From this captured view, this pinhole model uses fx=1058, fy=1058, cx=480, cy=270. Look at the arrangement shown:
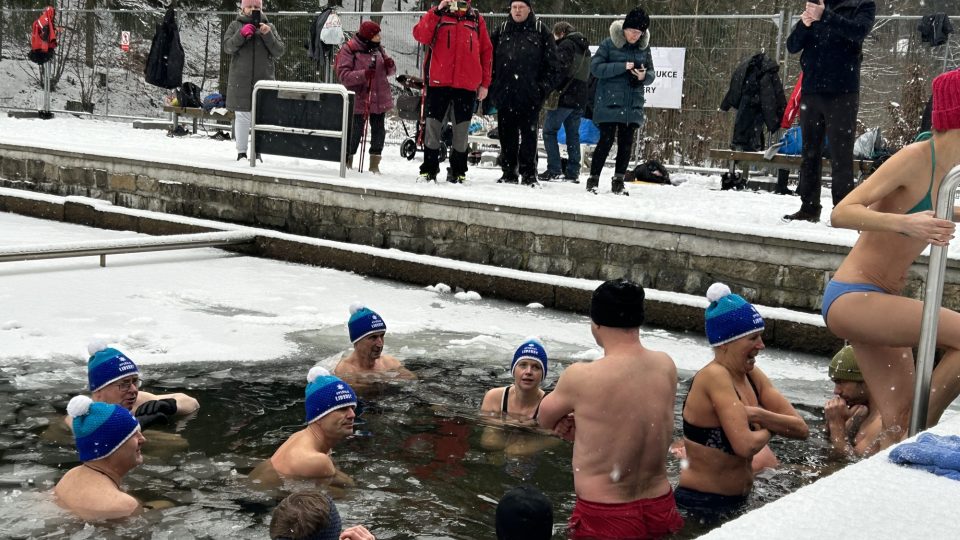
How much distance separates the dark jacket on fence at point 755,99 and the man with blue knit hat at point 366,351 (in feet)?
28.8

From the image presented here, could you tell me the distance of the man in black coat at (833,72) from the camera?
352 inches

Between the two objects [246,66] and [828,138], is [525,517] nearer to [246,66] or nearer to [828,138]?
[828,138]

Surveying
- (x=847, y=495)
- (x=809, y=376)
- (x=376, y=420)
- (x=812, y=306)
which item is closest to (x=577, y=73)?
(x=812, y=306)

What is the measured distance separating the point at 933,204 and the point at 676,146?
15.2 m

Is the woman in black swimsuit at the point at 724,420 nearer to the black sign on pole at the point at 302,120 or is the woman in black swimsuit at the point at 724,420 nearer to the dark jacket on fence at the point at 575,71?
the black sign on pole at the point at 302,120

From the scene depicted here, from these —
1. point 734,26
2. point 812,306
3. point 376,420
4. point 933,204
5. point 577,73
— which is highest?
point 734,26

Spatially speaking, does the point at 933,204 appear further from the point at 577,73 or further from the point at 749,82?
the point at 749,82

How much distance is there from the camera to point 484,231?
34.1ft

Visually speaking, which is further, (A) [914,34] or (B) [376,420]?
(A) [914,34]

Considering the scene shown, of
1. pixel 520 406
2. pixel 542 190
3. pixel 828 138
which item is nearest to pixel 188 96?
pixel 542 190

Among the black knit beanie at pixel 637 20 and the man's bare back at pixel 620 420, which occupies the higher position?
the black knit beanie at pixel 637 20

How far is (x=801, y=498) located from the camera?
3.00 metres

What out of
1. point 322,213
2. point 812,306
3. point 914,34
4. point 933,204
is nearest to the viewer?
point 933,204

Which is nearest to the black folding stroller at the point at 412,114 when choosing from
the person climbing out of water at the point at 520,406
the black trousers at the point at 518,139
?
the black trousers at the point at 518,139
